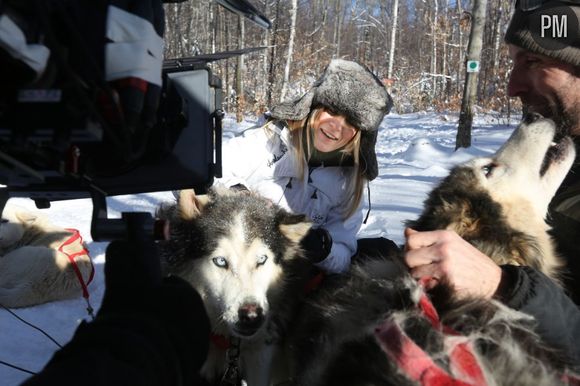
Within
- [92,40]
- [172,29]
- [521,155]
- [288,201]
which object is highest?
[172,29]

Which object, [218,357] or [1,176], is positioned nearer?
[1,176]

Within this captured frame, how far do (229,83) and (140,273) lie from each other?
18.9 metres

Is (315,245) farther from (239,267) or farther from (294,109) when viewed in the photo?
(294,109)

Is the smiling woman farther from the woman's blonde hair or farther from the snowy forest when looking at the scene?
the snowy forest

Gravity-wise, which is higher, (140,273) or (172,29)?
(172,29)

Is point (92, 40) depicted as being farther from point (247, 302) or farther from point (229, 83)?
point (229, 83)

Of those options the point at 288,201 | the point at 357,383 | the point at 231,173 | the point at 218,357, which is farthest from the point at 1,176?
the point at 288,201

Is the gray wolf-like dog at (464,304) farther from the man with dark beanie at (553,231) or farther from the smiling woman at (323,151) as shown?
the smiling woman at (323,151)

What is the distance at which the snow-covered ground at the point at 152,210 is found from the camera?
8.20 ft

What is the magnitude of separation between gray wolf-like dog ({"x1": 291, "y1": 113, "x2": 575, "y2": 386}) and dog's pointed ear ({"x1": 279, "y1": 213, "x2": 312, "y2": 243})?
1.22 ft

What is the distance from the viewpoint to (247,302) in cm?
191

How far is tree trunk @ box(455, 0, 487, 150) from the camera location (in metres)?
→ 9.03

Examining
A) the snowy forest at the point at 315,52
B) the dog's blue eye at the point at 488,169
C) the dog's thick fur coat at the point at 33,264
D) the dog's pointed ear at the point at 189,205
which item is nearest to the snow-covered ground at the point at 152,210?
the dog's thick fur coat at the point at 33,264

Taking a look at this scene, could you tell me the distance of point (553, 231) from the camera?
1.72 metres
